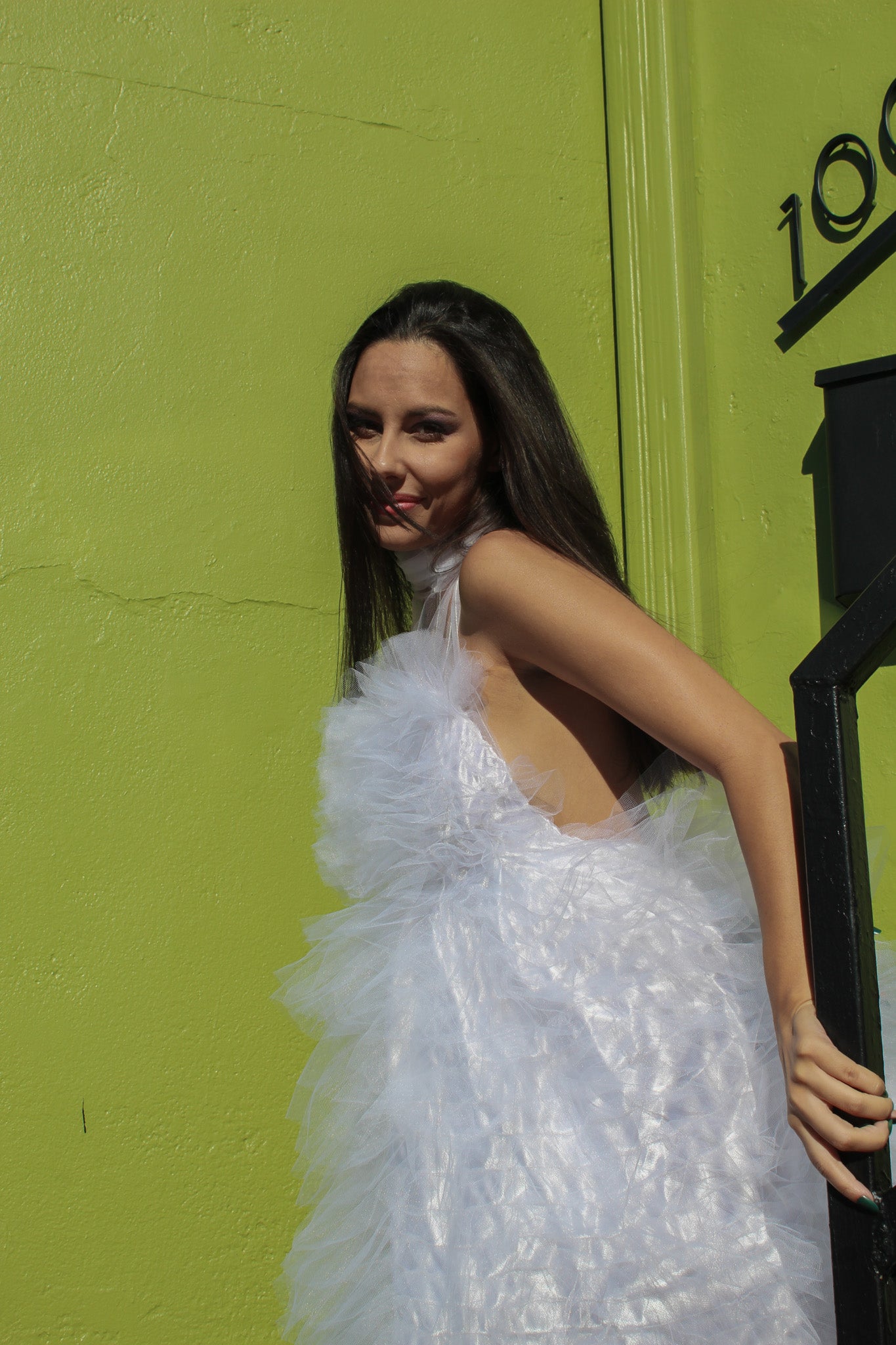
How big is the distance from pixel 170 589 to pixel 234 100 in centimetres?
107

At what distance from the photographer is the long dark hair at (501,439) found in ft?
4.99

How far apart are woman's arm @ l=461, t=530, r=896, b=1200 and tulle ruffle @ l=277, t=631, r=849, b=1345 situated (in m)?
0.15

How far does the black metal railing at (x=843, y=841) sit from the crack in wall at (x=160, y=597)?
1605 mm

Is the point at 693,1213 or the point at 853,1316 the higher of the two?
the point at 853,1316

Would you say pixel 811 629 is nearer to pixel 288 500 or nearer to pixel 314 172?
pixel 288 500

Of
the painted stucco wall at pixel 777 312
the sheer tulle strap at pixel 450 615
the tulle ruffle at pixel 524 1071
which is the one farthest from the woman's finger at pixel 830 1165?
the painted stucco wall at pixel 777 312

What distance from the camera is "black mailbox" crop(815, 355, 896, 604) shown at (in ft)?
7.18

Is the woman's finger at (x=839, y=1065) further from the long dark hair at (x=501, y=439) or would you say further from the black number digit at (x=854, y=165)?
the black number digit at (x=854, y=165)

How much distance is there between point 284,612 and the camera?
7.66 ft

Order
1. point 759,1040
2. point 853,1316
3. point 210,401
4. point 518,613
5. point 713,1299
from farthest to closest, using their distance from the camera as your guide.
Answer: point 210,401 → point 518,613 → point 759,1040 → point 713,1299 → point 853,1316

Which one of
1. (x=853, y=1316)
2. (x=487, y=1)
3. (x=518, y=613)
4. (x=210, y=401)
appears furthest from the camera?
(x=487, y=1)

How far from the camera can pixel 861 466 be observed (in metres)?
2.23

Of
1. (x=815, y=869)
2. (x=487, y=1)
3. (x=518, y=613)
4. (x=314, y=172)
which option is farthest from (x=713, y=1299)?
(x=487, y=1)

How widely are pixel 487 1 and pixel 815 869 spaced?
252 cm
